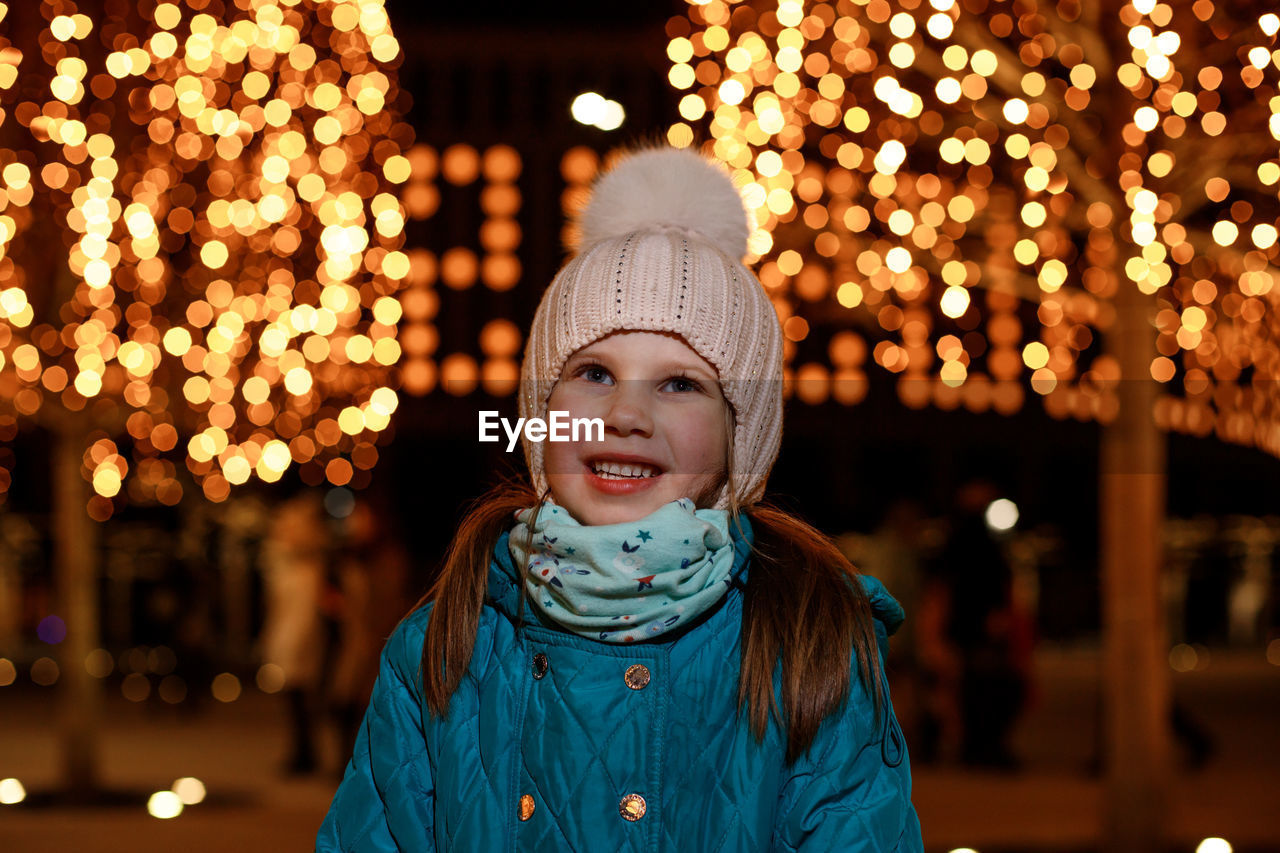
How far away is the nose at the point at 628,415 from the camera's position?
7.75 feet

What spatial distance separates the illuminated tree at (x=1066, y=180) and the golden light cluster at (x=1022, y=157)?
0.04ft

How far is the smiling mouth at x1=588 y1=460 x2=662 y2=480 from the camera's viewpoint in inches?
95.0

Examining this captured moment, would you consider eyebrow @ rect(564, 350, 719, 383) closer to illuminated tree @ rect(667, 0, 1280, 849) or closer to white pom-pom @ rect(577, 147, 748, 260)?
white pom-pom @ rect(577, 147, 748, 260)

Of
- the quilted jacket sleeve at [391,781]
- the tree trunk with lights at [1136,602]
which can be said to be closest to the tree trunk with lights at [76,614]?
the tree trunk with lights at [1136,602]

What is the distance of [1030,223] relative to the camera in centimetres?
628

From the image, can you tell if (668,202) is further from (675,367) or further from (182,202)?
(182,202)

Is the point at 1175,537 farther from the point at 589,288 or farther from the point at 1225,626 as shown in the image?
the point at 589,288

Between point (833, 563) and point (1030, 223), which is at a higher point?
point (1030, 223)

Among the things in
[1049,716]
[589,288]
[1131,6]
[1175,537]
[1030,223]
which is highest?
[1131,6]


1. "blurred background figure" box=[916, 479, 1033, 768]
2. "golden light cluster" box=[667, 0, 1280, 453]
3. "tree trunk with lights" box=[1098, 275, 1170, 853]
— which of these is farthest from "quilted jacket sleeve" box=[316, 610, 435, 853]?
"blurred background figure" box=[916, 479, 1033, 768]

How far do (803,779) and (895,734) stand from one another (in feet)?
0.67

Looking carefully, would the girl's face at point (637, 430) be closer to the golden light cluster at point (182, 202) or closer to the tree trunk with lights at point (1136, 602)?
the tree trunk with lights at point (1136, 602)

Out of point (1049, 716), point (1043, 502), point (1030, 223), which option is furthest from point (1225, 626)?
point (1043, 502)

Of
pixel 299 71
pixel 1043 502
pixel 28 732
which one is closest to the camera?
pixel 299 71
